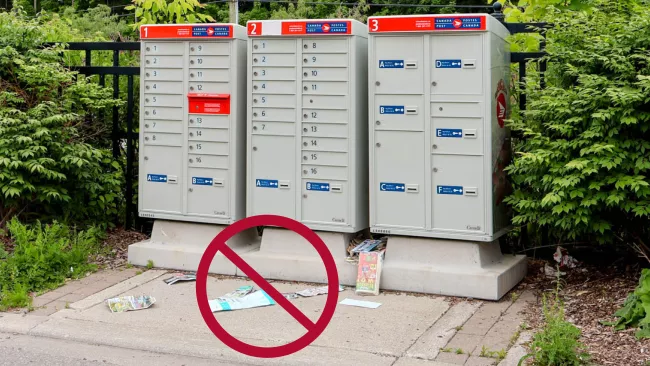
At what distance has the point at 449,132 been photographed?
7121mm

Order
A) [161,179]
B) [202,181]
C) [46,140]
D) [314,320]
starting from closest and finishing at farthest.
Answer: [314,320] < [202,181] < [161,179] < [46,140]

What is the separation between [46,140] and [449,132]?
431 cm

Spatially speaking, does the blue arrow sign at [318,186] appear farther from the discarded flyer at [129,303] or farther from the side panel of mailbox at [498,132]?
the discarded flyer at [129,303]

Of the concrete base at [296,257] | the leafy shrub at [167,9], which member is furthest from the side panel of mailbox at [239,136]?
the leafy shrub at [167,9]

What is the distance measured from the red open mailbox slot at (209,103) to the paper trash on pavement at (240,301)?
6.28ft

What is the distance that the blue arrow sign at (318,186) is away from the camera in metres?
7.57

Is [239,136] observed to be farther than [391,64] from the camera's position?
Yes

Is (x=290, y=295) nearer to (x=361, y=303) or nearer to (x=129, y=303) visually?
(x=361, y=303)

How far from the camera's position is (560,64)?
275 inches

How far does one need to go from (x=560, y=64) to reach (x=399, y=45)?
56.5 inches

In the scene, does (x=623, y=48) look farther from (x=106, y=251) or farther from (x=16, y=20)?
(x=16, y=20)

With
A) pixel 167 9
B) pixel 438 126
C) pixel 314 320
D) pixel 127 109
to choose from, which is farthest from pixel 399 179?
pixel 167 9

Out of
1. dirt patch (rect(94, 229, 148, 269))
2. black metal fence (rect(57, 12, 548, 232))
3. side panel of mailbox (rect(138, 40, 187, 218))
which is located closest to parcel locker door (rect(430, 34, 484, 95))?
black metal fence (rect(57, 12, 548, 232))

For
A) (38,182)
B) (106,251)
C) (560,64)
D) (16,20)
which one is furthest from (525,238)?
(16,20)
